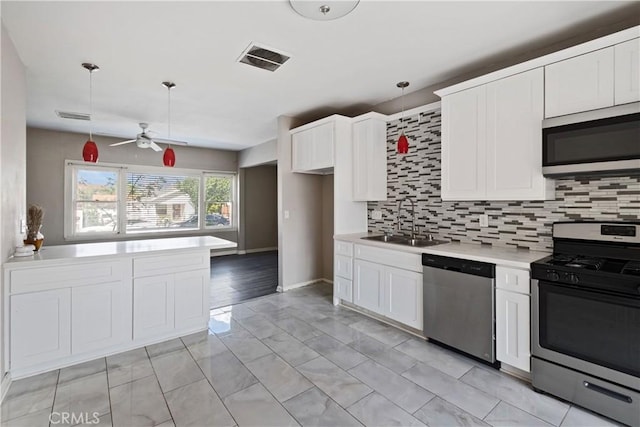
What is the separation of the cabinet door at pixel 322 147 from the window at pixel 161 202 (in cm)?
418

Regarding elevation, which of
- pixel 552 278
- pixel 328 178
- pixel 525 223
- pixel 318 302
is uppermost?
pixel 328 178

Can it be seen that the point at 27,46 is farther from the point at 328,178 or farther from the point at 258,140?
the point at 258,140

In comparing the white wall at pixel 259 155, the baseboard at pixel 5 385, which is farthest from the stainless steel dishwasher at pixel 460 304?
the white wall at pixel 259 155

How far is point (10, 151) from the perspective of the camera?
7.52ft

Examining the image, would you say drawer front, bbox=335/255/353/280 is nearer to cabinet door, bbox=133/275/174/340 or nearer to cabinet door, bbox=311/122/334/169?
cabinet door, bbox=311/122/334/169

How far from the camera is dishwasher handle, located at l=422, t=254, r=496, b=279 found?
235cm

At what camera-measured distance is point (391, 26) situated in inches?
89.9

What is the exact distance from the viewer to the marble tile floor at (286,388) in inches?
72.4

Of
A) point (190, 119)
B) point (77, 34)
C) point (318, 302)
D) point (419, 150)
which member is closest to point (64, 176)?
point (190, 119)

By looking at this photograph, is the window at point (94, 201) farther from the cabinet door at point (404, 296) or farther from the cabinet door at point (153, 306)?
the cabinet door at point (404, 296)

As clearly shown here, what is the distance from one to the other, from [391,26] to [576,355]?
2.58 metres

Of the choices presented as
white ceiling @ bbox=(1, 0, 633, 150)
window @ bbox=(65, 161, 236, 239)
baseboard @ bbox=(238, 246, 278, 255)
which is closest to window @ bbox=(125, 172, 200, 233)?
window @ bbox=(65, 161, 236, 239)

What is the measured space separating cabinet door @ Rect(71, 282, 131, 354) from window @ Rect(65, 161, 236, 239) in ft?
13.8

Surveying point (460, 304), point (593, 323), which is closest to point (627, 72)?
point (593, 323)
